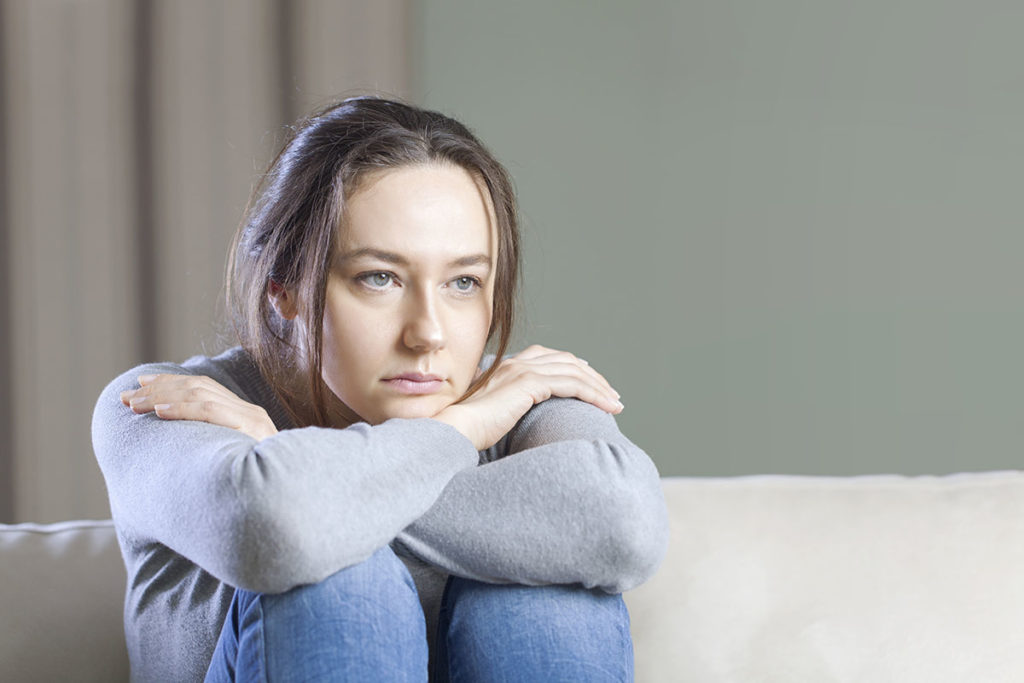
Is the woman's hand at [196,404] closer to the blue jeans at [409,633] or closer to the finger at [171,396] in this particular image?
the finger at [171,396]

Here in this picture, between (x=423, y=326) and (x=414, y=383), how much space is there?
75 millimetres

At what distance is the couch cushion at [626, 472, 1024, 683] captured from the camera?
46.2 inches

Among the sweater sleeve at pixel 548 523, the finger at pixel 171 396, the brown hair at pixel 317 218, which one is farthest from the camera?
the brown hair at pixel 317 218

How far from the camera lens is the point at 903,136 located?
90.8 inches

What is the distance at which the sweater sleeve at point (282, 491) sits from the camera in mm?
808

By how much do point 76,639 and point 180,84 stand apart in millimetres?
1507

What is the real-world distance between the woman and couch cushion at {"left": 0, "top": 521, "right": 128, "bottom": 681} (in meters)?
0.14

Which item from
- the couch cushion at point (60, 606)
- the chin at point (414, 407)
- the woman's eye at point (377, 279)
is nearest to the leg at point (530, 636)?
the chin at point (414, 407)

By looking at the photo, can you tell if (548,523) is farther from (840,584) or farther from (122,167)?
(122,167)

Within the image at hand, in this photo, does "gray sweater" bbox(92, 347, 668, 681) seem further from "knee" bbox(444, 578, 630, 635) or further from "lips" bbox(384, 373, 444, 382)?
"lips" bbox(384, 373, 444, 382)

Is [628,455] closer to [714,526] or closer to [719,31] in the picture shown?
[714,526]

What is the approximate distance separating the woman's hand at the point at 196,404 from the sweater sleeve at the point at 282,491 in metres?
0.02

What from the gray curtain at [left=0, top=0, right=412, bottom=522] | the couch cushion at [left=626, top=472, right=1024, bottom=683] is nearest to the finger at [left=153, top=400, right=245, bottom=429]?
the couch cushion at [left=626, top=472, right=1024, bottom=683]

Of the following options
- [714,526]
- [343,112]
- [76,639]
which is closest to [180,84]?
[343,112]
